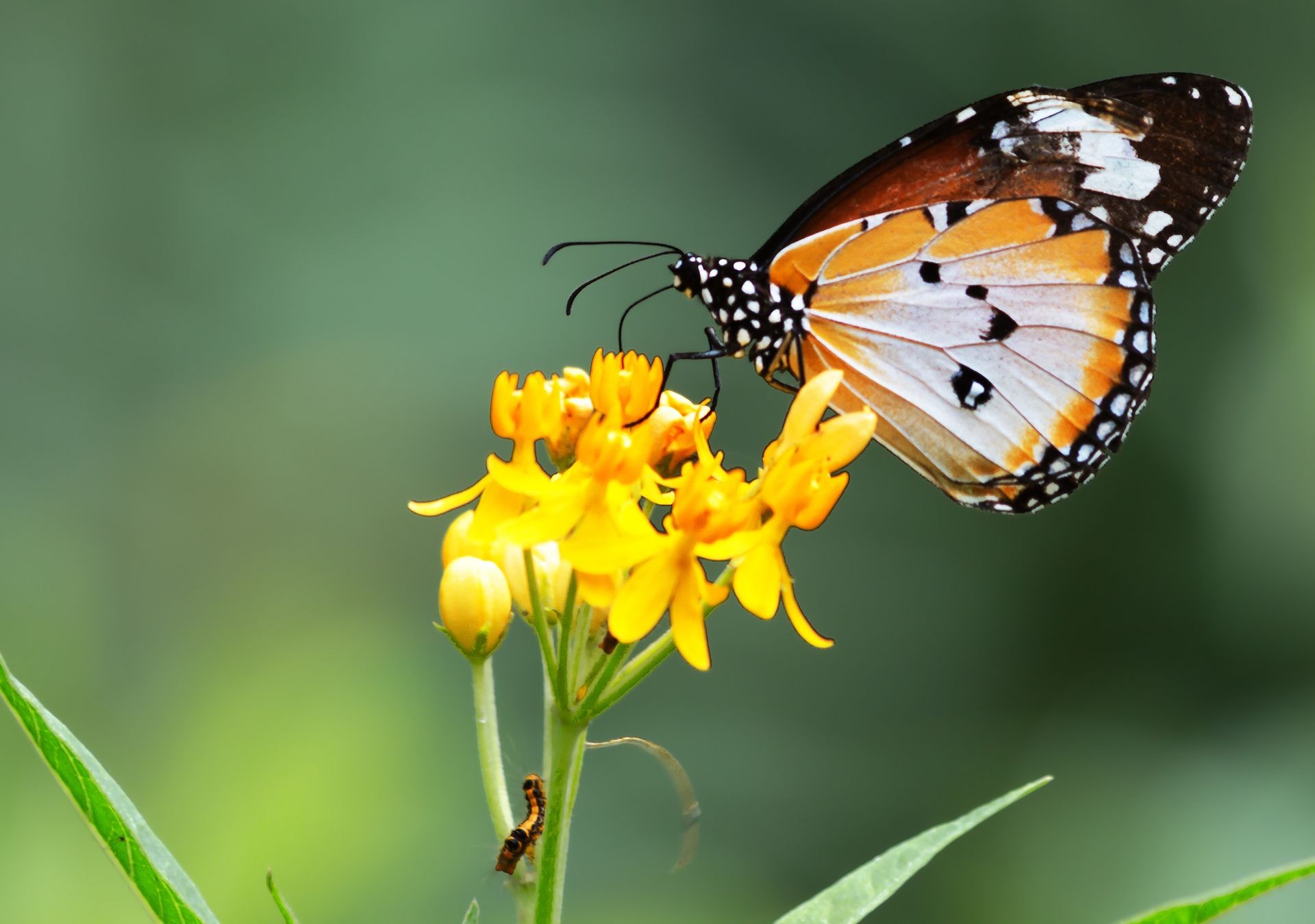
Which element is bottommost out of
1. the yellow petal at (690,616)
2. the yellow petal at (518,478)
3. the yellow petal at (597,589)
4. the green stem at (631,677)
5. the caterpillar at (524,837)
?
the caterpillar at (524,837)

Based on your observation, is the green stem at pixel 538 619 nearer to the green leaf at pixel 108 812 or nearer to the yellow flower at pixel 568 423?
the yellow flower at pixel 568 423

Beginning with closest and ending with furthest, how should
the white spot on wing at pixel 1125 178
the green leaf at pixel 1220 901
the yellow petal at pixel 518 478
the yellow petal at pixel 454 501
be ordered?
the green leaf at pixel 1220 901
the yellow petal at pixel 518 478
the yellow petal at pixel 454 501
the white spot on wing at pixel 1125 178

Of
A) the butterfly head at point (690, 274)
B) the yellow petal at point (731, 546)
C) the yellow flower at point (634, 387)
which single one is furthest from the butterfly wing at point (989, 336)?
the yellow petal at point (731, 546)

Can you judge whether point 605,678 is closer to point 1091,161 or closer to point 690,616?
point 690,616

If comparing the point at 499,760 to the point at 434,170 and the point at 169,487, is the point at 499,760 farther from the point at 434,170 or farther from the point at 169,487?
the point at 434,170

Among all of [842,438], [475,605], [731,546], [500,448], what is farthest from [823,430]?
[500,448]

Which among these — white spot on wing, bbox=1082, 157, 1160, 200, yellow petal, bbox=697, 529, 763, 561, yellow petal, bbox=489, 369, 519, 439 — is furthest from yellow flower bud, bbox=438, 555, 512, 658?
white spot on wing, bbox=1082, 157, 1160, 200
